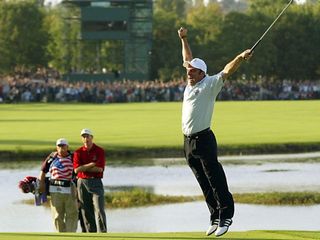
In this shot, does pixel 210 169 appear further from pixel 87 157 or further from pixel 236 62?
pixel 87 157

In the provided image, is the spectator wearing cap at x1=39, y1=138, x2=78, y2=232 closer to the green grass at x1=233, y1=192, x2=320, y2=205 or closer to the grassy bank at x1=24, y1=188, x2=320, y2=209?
the grassy bank at x1=24, y1=188, x2=320, y2=209

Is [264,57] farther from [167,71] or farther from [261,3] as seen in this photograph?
[261,3]

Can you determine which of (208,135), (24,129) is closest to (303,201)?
(208,135)

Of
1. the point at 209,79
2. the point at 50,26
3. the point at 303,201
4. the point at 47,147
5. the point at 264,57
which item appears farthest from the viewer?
the point at 50,26

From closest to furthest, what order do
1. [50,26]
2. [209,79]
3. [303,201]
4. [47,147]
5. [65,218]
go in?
[209,79]
[65,218]
[303,201]
[47,147]
[50,26]

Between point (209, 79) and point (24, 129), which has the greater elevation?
point (209, 79)

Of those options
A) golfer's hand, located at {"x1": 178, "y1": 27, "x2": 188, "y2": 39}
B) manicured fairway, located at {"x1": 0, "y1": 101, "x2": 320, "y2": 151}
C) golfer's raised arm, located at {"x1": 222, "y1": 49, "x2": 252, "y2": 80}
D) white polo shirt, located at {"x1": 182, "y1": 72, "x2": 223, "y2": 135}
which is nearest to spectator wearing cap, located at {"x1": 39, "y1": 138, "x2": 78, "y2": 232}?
golfer's hand, located at {"x1": 178, "y1": 27, "x2": 188, "y2": 39}

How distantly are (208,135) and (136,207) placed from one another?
40.6 feet

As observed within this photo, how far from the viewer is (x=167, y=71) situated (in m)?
120

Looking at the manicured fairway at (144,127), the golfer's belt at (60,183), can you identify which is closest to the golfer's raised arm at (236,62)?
the golfer's belt at (60,183)

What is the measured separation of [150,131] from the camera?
164 ft

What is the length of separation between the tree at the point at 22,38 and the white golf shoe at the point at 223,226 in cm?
10773

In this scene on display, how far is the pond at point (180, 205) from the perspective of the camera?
24031mm

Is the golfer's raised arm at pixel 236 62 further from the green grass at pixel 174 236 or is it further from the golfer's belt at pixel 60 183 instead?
the golfer's belt at pixel 60 183
